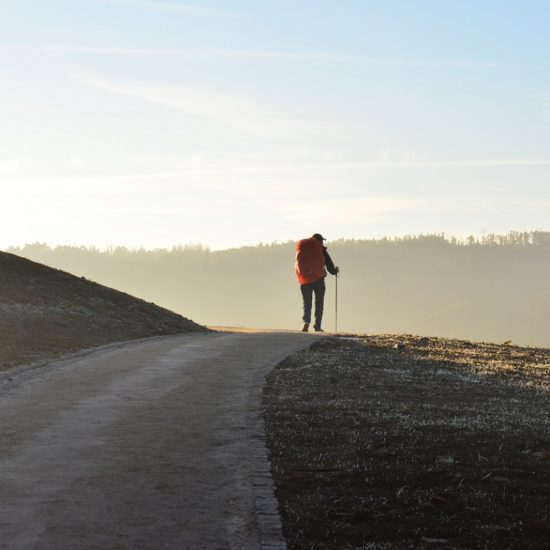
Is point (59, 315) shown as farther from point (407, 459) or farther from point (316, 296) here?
point (407, 459)

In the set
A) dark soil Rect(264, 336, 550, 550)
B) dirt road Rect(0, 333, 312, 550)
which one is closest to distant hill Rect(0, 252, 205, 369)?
dirt road Rect(0, 333, 312, 550)

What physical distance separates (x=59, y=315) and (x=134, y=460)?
17.4 m

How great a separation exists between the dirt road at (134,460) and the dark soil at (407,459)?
1.38 ft

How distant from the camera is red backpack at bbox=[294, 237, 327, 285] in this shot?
33.6 m

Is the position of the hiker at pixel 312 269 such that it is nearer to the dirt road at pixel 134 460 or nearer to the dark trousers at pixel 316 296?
the dark trousers at pixel 316 296

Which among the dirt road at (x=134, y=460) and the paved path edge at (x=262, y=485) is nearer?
the paved path edge at (x=262, y=485)

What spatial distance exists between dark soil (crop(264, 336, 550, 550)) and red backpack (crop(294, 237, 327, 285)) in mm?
14888

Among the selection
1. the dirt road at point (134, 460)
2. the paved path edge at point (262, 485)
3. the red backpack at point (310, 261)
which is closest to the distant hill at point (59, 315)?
the red backpack at point (310, 261)

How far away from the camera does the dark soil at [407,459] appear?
7887mm

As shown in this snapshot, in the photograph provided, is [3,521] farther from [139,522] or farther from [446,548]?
[446,548]

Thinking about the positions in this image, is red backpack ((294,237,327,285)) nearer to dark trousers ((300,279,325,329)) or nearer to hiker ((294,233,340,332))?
hiker ((294,233,340,332))

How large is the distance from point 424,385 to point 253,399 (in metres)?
4.23

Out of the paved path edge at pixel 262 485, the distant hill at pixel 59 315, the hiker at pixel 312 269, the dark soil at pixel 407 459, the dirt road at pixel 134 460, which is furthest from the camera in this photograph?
the hiker at pixel 312 269

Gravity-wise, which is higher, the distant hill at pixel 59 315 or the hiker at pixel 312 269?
the hiker at pixel 312 269
